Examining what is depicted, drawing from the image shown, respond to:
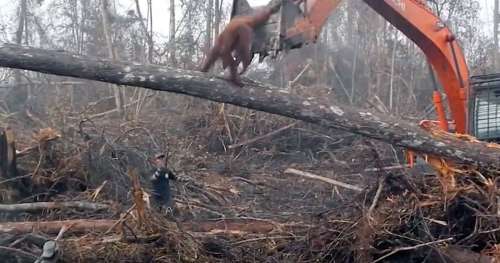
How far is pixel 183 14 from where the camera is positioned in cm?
2183

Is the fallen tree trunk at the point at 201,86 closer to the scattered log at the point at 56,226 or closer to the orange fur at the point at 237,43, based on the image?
the orange fur at the point at 237,43

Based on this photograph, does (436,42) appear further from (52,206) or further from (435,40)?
(52,206)

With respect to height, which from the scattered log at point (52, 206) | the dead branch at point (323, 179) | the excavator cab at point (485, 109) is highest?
the excavator cab at point (485, 109)

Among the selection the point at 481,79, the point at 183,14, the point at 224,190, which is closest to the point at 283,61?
the point at 183,14

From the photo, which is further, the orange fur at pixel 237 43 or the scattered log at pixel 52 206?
the scattered log at pixel 52 206

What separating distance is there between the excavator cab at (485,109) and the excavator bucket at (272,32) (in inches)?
109

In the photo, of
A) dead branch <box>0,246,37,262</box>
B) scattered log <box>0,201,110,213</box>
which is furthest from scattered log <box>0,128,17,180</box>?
dead branch <box>0,246,37,262</box>

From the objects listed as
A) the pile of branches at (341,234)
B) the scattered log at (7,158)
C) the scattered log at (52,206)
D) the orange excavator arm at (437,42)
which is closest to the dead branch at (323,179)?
the orange excavator arm at (437,42)

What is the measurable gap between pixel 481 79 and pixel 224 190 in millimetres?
4028

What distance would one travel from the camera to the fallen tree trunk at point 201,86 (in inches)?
189

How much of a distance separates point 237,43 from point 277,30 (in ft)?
1.14

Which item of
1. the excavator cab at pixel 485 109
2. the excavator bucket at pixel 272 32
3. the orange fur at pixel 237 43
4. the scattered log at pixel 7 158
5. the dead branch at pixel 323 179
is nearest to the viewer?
the orange fur at pixel 237 43

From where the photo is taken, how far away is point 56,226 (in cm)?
674

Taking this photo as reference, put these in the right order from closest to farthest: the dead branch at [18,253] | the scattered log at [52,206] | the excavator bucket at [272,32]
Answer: the excavator bucket at [272,32]
the dead branch at [18,253]
the scattered log at [52,206]
